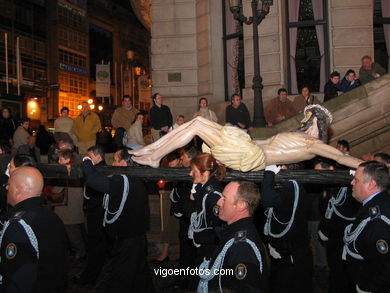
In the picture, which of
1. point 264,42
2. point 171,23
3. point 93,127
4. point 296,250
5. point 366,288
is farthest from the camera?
point 171,23

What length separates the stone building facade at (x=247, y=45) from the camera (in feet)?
45.4

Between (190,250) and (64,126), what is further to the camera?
(64,126)

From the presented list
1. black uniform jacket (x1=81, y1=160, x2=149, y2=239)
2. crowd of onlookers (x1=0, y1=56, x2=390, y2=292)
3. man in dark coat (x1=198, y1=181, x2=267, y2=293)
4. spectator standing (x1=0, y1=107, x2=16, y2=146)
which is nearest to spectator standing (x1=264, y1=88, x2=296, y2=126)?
crowd of onlookers (x1=0, y1=56, x2=390, y2=292)

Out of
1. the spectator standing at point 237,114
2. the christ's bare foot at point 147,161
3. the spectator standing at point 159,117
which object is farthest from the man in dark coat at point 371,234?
the spectator standing at point 159,117

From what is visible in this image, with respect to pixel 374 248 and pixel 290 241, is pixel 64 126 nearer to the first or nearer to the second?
pixel 290 241

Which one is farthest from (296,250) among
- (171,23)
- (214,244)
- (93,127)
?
(171,23)

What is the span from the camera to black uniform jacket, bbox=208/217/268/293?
11.5 feet

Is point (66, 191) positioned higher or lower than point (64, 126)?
lower

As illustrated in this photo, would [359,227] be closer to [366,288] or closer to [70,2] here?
[366,288]

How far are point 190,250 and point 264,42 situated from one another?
865cm

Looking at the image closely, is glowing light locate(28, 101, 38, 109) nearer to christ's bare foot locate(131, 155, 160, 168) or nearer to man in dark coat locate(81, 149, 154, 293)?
man in dark coat locate(81, 149, 154, 293)

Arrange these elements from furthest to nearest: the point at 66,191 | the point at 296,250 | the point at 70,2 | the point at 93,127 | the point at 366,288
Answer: the point at 70,2 → the point at 93,127 → the point at 66,191 → the point at 296,250 → the point at 366,288

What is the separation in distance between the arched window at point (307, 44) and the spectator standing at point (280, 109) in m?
2.53

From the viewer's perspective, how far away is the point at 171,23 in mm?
16172
